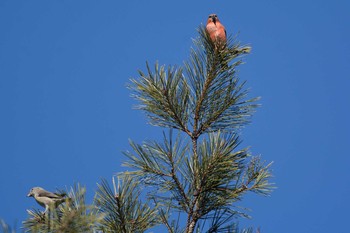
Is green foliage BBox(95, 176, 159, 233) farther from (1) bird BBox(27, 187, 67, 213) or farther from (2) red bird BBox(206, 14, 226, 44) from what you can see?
(2) red bird BBox(206, 14, 226, 44)

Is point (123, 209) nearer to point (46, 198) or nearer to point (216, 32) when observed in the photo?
point (46, 198)

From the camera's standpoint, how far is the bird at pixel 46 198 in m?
2.82

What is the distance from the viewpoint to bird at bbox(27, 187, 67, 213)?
2.82 metres

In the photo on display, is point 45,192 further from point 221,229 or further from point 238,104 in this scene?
point 238,104

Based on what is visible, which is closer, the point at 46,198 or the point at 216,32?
the point at 46,198

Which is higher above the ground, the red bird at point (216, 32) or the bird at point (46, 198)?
the red bird at point (216, 32)

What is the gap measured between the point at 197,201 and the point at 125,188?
0.41 m

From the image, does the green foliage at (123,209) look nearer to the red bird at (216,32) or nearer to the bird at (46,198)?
the bird at (46,198)

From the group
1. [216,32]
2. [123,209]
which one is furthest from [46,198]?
[216,32]

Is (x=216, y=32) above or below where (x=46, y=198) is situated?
above

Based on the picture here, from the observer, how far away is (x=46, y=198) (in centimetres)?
284

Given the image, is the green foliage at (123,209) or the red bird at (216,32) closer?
the green foliage at (123,209)

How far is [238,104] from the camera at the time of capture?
357 centimetres

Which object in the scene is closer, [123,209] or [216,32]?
Answer: [123,209]
